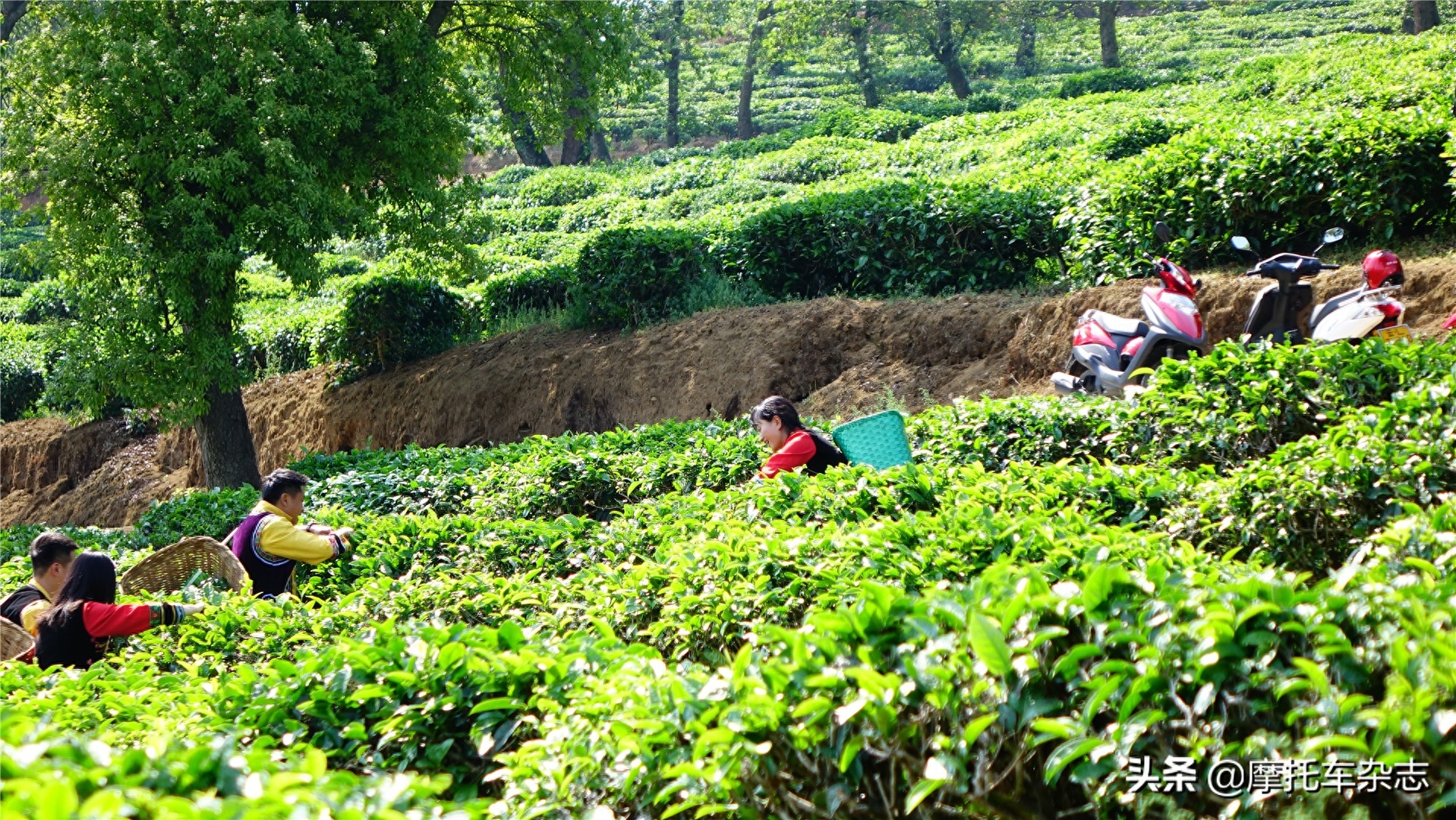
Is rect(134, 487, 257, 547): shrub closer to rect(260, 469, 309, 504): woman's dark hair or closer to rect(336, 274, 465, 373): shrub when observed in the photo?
rect(260, 469, 309, 504): woman's dark hair

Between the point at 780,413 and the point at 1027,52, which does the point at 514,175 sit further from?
the point at 780,413

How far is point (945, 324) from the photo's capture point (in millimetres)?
10875

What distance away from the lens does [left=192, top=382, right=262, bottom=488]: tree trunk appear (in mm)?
12430

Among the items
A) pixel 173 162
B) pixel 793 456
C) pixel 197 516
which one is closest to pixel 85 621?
pixel 793 456

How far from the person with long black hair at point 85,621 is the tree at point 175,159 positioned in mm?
5725

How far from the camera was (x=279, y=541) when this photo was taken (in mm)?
6469

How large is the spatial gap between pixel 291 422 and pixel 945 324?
8.75m

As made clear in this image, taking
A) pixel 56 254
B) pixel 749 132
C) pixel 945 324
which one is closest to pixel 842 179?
pixel 945 324

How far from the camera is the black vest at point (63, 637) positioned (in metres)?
5.56

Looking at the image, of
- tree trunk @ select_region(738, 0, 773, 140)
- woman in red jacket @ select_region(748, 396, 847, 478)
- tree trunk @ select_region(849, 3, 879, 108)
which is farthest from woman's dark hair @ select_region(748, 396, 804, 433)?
tree trunk @ select_region(738, 0, 773, 140)

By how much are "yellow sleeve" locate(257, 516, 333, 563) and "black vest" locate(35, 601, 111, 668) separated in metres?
1.06

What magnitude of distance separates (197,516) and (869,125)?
2190 cm

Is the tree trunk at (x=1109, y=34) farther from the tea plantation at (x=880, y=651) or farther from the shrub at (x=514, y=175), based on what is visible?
the tea plantation at (x=880, y=651)

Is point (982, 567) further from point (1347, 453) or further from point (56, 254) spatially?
point (56, 254)
